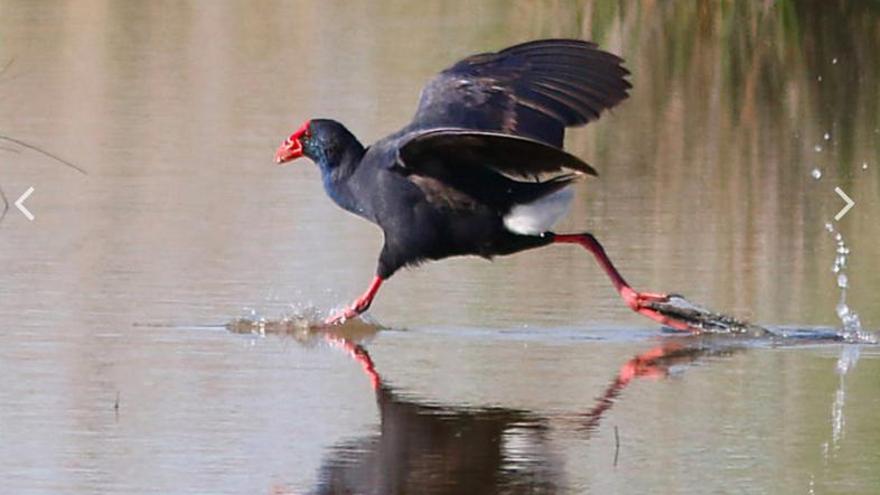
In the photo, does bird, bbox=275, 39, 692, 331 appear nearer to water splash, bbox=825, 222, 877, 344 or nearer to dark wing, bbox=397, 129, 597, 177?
dark wing, bbox=397, 129, 597, 177

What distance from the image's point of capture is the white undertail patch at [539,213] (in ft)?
30.3

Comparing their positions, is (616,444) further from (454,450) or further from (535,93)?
(535,93)

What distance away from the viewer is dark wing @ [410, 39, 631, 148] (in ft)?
31.3

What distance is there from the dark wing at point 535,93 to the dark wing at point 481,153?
32cm

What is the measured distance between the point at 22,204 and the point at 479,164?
3134 mm

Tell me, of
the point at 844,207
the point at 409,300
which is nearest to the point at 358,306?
the point at 409,300

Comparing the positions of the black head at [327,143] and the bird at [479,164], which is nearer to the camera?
the bird at [479,164]

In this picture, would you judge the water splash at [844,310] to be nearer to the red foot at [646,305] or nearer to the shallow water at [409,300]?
the shallow water at [409,300]

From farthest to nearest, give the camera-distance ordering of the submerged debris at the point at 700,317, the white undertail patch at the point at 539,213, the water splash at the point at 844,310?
the white undertail patch at the point at 539,213 < the submerged debris at the point at 700,317 < the water splash at the point at 844,310

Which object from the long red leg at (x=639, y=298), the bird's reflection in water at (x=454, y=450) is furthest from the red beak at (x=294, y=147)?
the bird's reflection in water at (x=454, y=450)

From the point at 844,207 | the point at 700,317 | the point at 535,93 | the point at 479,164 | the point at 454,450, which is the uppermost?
the point at 535,93

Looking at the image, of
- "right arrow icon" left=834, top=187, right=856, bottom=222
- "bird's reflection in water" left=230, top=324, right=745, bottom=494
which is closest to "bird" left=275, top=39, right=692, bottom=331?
"bird's reflection in water" left=230, top=324, right=745, bottom=494

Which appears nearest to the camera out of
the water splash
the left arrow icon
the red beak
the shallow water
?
the shallow water

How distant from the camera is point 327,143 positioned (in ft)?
31.3
